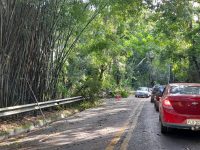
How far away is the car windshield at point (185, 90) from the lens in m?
11.7

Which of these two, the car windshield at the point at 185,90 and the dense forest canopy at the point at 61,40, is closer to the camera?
the car windshield at the point at 185,90

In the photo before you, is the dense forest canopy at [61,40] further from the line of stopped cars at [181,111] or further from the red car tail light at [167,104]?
the line of stopped cars at [181,111]

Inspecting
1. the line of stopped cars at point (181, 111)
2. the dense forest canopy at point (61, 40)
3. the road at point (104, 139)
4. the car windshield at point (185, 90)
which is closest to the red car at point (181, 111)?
the line of stopped cars at point (181, 111)

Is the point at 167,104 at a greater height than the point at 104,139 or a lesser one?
greater

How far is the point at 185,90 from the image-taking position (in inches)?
468

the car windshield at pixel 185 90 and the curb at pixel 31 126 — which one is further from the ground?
the car windshield at pixel 185 90

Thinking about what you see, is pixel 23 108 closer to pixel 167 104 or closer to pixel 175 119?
pixel 167 104

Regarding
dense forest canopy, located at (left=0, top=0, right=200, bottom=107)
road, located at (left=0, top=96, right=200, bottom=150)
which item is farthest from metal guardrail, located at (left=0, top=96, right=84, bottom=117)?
road, located at (left=0, top=96, right=200, bottom=150)

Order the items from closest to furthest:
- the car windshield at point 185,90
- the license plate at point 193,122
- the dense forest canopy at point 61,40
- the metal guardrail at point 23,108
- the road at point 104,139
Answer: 1. the road at point 104,139
2. the license plate at point 193,122
3. the car windshield at point 185,90
4. the metal guardrail at point 23,108
5. the dense forest canopy at point 61,40

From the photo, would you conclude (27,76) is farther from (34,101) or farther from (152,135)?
(152,135)

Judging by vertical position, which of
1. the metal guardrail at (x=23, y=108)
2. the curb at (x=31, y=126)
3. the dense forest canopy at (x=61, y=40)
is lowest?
the curb at (x=31, y=126)

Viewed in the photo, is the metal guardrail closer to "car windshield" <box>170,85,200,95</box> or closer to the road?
the road

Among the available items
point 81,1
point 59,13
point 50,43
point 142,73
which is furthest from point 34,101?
point 142,73

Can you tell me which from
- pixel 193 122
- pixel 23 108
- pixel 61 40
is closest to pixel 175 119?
pixel 193 122
